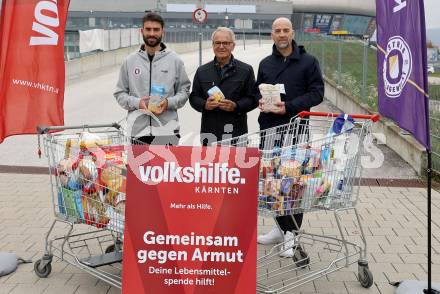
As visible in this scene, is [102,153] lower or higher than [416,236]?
higher

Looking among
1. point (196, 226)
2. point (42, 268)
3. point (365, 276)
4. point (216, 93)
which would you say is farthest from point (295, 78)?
point (42, 268)

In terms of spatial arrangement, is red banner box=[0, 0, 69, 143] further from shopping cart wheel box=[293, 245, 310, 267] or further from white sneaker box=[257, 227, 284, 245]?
shopping cart wheel box=[293, 245, 310, 267]

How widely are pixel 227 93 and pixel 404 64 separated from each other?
6.03ft

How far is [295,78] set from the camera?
5.36 meters

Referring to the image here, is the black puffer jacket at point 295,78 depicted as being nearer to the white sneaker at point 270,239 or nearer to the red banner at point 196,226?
the white sneaker at point 270,239

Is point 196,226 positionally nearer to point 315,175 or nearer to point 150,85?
point 315,175

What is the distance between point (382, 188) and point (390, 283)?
3356 mm

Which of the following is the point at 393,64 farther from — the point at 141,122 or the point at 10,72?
the point at 10,72

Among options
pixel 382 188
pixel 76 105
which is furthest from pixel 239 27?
pixel 382 188

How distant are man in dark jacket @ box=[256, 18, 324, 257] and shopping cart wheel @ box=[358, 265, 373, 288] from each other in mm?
773

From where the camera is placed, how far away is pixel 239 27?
99.8 meters

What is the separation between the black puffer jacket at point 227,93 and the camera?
5.46m

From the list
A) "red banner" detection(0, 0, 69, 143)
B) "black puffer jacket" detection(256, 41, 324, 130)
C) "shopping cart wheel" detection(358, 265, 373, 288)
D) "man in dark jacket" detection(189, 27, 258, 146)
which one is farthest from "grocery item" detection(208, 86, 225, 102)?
"shopping cart wheel" detection(358, 265, 373, 288)

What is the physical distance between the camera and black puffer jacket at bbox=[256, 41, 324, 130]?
5.35 m
